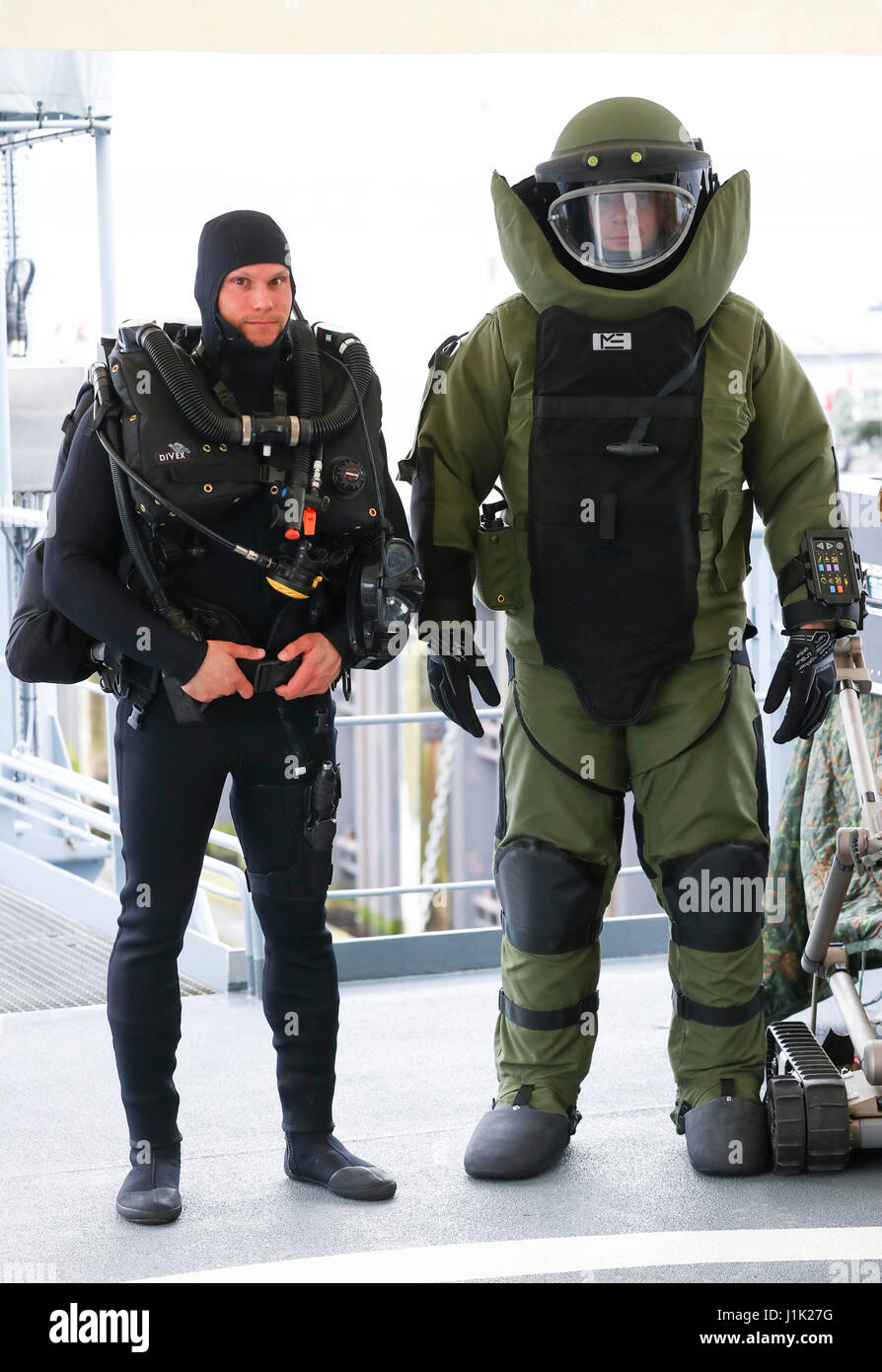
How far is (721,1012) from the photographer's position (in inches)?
94.5

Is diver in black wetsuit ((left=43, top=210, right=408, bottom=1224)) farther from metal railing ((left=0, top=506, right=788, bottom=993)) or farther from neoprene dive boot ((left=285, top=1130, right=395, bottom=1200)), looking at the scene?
metal railing ((left=0, top=506, right=788, bottom=993))

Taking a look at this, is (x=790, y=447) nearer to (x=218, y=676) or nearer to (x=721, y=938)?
(x=721, y=938)

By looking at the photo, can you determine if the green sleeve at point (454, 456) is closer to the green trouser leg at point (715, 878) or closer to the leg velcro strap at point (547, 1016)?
the green trouser leg at point (715, 878)

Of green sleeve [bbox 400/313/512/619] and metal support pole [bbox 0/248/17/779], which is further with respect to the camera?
metal support pole [bbox 0/248/17/779]

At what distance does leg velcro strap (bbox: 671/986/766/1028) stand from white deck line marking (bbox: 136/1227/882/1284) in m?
0.36

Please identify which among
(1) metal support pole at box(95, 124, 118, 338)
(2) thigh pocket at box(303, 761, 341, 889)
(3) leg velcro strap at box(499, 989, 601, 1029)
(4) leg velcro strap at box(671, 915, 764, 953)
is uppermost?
(1) metal support pole at box(95, 124, 118, 338)

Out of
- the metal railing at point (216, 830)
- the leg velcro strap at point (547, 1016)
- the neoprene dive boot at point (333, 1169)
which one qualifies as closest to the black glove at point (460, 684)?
the metal railing at point (216, 830)

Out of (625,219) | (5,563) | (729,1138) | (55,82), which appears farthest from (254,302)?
(5,563)

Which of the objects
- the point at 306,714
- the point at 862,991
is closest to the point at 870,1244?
the point at 306,714

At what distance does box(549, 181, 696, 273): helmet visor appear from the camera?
2.19 m

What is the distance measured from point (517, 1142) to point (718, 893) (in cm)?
50

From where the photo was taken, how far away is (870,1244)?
2.05 metres

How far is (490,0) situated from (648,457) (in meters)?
1.25

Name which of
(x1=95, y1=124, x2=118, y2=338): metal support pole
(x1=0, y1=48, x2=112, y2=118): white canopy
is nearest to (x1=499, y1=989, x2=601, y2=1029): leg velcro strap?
(x1=0, y1=48, x2=112, y2=118): white canopy
